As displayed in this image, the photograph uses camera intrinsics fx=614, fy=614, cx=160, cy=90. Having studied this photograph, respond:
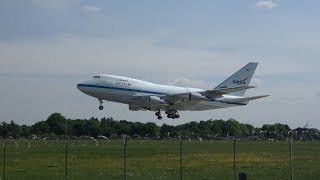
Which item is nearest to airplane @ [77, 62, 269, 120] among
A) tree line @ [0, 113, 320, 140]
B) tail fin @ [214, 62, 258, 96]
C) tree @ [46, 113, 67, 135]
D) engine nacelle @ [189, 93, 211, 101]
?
engine nacelle @ [189, 93, 211, 101]

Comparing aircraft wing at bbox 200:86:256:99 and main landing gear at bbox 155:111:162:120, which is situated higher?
aircraft wing at bbox 200:86:256:99

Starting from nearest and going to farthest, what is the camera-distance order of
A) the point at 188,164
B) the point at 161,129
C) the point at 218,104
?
1. the point at 188,164
2. the point at 218,104
3. the point at 161,129

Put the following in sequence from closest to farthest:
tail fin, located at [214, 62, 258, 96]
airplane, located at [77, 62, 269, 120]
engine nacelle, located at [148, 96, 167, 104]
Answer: engine nacelle, located at [148, 96, 167, 104] < airplane, located at [77, 62, 269, 120] < tail fin, located at [214, 62, 258, 96]

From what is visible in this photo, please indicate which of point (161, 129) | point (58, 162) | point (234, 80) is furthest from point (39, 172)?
point (161, 129)

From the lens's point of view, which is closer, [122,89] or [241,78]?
[122,89]

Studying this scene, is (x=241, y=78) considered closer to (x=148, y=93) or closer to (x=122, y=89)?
(x=148, y=93)

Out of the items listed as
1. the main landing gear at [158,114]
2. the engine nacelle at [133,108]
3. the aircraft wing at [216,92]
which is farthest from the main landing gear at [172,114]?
the aircraft wing at [216,92]

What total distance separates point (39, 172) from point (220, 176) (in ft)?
29.2

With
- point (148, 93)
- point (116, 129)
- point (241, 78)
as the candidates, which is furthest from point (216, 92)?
point (116, 129)

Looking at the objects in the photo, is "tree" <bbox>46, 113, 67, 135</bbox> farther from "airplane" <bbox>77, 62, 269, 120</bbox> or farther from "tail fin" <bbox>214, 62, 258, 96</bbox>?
"airplane" <bbox>77, 62, 269, 120</bbox>

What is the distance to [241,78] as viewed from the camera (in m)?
67.7

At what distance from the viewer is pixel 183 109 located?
62.1m

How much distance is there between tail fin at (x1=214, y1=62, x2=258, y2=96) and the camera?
A: 66.8 m

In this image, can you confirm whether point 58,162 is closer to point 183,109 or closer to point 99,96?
point 99,96
